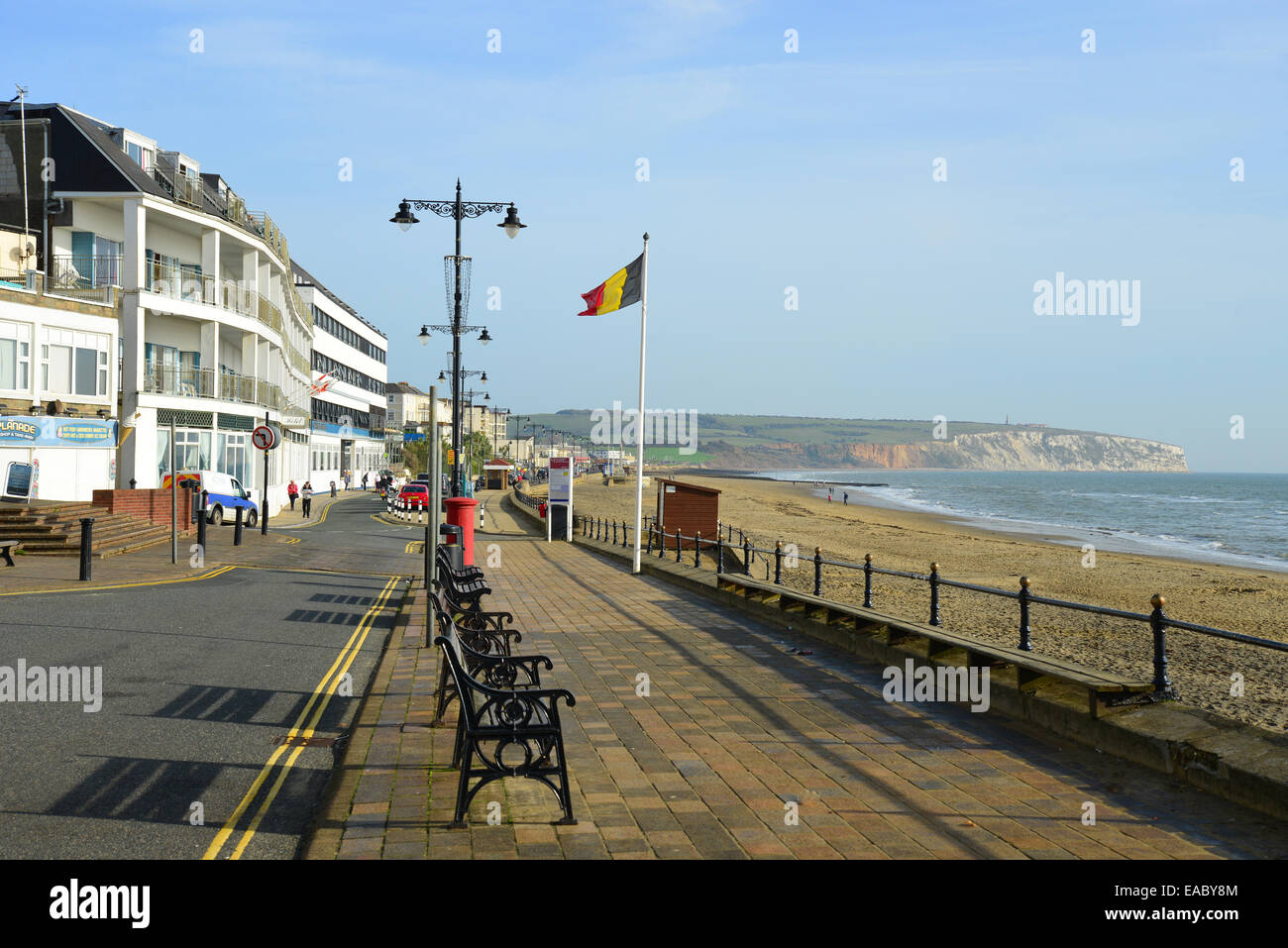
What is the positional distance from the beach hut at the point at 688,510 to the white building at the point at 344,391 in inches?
1325

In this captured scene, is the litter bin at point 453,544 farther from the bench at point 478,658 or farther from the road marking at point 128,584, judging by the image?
the road marking at point 128,584

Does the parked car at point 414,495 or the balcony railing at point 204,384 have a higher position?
the balcony railing at point 204,384

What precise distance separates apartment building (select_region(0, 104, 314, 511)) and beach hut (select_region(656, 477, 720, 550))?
19324 mm

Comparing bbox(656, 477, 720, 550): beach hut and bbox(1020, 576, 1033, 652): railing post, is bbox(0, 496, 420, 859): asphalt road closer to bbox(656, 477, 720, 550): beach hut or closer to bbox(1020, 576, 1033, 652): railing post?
bbox(1020, 576, 1033, 652): railing post

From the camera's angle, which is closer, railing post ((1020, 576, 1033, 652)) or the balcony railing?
railing post ((1020, 576, 1033, 652))

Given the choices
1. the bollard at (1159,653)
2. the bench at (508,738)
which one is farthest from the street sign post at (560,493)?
the bench at (508,738)

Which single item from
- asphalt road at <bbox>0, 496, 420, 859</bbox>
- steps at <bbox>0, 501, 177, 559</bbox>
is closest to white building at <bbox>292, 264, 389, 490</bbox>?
steps at <bbox>0, 501, 177, 559</bbox>

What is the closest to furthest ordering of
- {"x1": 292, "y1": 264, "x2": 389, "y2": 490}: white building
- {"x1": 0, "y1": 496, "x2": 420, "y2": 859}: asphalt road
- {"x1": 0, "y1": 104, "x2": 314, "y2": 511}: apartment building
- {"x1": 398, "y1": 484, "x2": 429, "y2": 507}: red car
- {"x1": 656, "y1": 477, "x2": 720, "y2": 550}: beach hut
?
{"x1": 0, "y1": 496, "x2": 420, "y2": 859}: asphalt road < {"x1": 656, "y1": 477, "x2": 720, "y2": 550}: beach hut < {"x1": 0, "y1": 104, "x2": 314, "y2": 511}: apartment building < {"x1": 398, "y1": 484, "x2": 429, "y2": 507}: red car < {"x1": 292, "y1": 264, "x2": 389, "y2": 490}: white building

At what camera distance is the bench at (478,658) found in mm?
7055

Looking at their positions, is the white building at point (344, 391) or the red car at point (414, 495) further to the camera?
the white building at point (344, 391)

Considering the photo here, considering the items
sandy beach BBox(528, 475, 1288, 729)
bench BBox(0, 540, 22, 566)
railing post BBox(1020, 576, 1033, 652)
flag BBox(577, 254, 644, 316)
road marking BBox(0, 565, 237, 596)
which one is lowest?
sandy beach BBox(528, 475, 1288, 729)

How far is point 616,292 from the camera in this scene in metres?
23.3

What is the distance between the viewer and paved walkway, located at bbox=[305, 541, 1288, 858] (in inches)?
204
